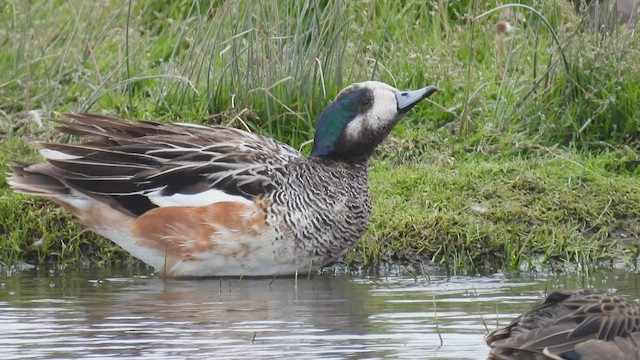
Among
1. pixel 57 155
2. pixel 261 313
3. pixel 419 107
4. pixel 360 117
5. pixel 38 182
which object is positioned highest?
pixel 419 107

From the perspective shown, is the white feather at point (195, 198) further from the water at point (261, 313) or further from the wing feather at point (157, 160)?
the water at point (261, 313)

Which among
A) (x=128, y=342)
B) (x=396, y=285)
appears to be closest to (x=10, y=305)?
(x=128, y=342)

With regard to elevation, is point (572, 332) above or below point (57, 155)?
below

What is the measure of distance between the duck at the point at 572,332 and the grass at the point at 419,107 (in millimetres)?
2442

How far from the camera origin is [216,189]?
8109 mm

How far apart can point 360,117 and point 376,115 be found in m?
0.09

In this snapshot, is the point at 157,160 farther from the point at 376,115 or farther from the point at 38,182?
the point at 376,115

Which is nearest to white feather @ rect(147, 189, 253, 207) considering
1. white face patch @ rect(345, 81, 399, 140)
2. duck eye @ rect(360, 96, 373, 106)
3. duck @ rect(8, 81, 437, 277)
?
duck @ rect(8, 81, 437, 277)

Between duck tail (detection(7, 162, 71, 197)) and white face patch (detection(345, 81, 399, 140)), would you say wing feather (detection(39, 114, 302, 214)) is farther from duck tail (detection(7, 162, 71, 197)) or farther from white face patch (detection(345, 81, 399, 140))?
white face patch (detection(345, 81, 399, 140))

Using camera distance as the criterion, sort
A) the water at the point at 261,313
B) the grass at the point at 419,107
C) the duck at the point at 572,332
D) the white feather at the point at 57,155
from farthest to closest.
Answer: the grass at the point at 419,107
the white feather at the point at 57,155
the water at the point at 261,313
the duck at the point at 572,332

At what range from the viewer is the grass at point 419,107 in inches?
338

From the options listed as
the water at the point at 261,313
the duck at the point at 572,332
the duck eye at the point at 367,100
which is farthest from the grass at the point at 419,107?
the duck at the point at 572,332

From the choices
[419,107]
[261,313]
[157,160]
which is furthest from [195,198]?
[419,107]

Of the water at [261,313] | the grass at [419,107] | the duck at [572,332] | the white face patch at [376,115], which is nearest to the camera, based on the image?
the duck at [572,332]
